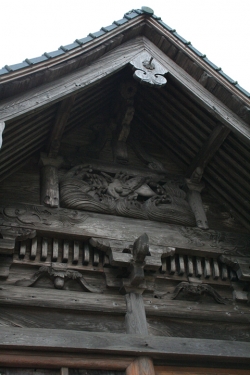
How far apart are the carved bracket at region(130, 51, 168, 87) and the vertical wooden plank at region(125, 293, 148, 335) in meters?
2.54

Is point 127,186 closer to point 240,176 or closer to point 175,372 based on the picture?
point 240,176

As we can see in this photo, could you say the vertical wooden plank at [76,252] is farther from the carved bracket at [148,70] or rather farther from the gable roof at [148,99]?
the carved bracket at [148,70]

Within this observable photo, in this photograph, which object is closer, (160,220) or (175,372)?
(175,372)

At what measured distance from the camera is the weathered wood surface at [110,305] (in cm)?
502

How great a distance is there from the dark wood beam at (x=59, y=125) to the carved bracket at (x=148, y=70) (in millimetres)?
855

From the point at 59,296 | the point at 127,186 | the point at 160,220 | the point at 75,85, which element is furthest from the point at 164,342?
the point at 75,85

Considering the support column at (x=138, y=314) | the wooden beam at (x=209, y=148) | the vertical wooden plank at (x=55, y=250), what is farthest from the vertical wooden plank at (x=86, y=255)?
the wooden beam at (x=209, y=148)

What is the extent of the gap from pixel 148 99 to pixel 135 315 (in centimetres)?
331

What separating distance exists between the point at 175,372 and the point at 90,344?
36.0 inches

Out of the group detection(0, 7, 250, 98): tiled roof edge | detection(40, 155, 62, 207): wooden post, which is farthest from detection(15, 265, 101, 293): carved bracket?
detection(0, 7, 250, 98): tiled roof edge

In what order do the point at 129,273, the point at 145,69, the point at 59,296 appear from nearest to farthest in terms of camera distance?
1. the point at 59,296
2. the point at 129,273
3. the point at 145,69

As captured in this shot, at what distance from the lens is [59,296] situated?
16.9 feet

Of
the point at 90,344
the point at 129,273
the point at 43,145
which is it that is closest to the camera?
the point at 90,344

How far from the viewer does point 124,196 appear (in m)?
6.48
